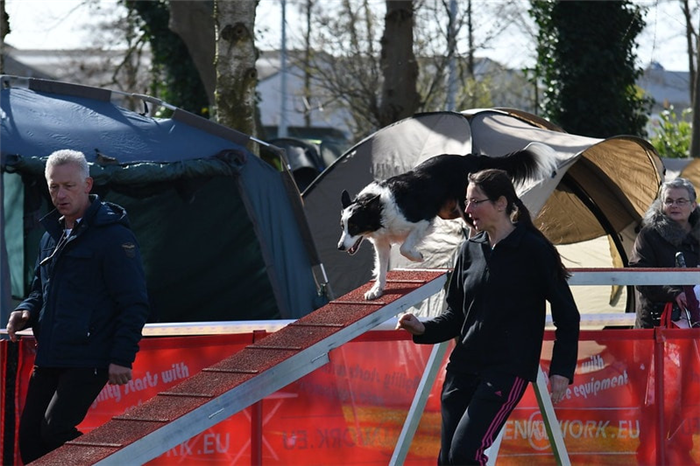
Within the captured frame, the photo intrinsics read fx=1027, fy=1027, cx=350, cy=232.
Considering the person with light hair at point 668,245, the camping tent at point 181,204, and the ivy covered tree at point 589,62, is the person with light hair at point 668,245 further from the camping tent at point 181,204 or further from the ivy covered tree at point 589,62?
the ivy covered tree at point 589,62

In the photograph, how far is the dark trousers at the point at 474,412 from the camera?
13.2 ft

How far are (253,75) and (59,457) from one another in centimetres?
696

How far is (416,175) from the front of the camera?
5996 mm

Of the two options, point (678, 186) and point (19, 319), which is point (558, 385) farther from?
point (678, 186)

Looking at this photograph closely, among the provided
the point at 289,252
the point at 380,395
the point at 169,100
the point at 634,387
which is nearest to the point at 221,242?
the point at 289,252

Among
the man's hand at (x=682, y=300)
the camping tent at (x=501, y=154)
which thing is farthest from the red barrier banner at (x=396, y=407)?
the camping tent at (x=501, y=154)

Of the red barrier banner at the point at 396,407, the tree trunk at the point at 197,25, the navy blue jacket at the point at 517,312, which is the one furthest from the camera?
the tree trunk at the point at 197,25

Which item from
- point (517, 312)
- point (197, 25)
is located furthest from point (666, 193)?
point (197, 25)

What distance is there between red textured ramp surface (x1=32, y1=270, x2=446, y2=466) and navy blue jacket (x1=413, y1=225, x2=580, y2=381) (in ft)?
1.74

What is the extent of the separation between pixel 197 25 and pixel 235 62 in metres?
5.59

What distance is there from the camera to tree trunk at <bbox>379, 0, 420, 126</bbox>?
15.2m

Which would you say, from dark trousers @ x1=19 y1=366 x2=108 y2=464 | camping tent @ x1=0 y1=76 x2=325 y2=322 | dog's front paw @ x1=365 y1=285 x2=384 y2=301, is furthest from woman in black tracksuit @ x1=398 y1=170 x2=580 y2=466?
camping tent @ x1=0 y1=76 x2=325 y2=322

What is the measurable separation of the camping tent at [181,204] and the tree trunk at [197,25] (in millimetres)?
7012

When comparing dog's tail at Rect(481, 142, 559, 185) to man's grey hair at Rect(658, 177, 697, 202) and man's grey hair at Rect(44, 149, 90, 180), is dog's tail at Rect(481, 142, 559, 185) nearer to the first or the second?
man's grey hair at Rect(658, 177, 697, 202)
